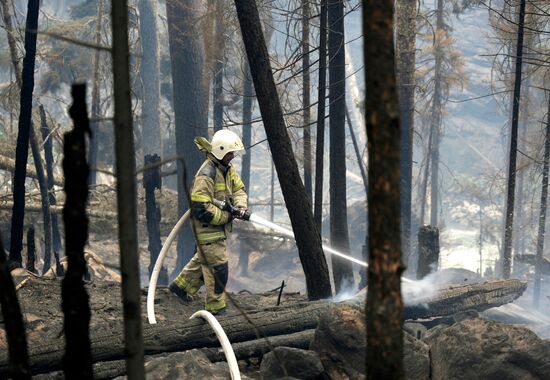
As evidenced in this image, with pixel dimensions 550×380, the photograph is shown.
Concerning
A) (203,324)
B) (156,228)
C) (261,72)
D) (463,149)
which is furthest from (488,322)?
(463,149)

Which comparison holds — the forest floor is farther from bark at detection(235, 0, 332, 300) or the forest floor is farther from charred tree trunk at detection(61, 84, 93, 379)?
bark at detection(235, 0, 332, 300)

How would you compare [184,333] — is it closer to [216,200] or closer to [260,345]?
[260,345]

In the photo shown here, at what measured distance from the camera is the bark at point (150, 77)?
31.7m

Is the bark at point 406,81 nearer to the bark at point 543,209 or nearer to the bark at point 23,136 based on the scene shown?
the bark at point 543,209

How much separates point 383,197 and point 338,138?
9.61 meters

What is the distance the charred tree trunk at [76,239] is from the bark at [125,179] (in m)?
0.15

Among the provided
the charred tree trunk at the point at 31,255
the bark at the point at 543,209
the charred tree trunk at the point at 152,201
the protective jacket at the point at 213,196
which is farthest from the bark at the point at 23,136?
the bark at the point at 543,209

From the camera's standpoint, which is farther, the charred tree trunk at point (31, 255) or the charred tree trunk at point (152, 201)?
the charred tree trunk at point (152, 201)

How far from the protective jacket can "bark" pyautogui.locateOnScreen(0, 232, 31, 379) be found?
4917 millimetres

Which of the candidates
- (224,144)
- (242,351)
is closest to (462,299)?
(224,144)

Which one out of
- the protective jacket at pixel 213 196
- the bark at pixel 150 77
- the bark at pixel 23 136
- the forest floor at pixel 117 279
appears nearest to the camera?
the forest floor at pixel 117 279

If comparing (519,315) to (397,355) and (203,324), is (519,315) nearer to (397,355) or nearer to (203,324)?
(203,324)

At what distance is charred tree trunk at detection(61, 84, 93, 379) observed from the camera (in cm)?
307

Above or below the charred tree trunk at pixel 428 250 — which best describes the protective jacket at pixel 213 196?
above
